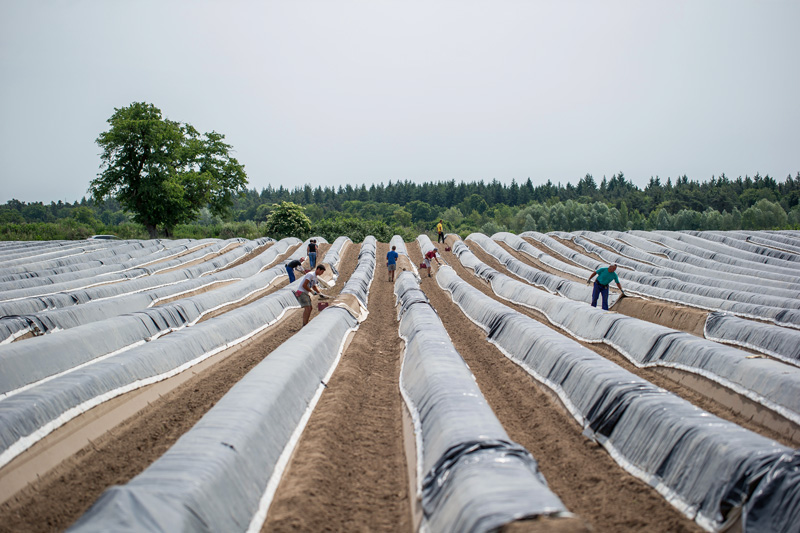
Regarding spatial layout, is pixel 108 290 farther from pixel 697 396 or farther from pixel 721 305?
pixel 721 305

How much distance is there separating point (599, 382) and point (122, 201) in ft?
138

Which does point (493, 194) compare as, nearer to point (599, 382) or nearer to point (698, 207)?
point (698, 207)

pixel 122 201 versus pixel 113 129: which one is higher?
pixel 113 129

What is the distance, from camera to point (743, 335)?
9570 mm

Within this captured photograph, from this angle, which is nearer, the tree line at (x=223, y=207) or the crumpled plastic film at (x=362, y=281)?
the crumpled plastic film at (x=362, y=281)

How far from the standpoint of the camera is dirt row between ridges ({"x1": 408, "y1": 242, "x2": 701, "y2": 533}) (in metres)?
4.36

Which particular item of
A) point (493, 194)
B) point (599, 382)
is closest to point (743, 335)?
point (599, 382)

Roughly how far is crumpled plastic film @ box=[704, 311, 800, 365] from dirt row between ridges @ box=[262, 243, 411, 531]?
7.12 meters

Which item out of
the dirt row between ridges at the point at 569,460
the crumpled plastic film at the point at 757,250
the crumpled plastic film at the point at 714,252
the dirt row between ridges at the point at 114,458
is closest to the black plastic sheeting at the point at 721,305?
the crumpled plastic film at the point at 714,252

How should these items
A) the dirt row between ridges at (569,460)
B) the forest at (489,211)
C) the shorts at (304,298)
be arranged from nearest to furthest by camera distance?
the dirt row between ridges at (569,460) < the shorts at (304,298) < the forest at (489,211)

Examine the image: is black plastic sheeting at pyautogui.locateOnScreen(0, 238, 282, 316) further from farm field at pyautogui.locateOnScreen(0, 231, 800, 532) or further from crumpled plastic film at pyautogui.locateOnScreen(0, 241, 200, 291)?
crumpled plastic film at pyautogui.locateOnScreen(0, 241, 200, 291)

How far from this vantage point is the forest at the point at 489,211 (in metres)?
49.5

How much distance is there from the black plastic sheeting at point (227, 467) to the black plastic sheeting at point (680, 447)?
3981mm

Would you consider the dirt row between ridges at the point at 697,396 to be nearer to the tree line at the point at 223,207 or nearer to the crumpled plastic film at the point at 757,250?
the crumpled plastic film at the point at 757,250
